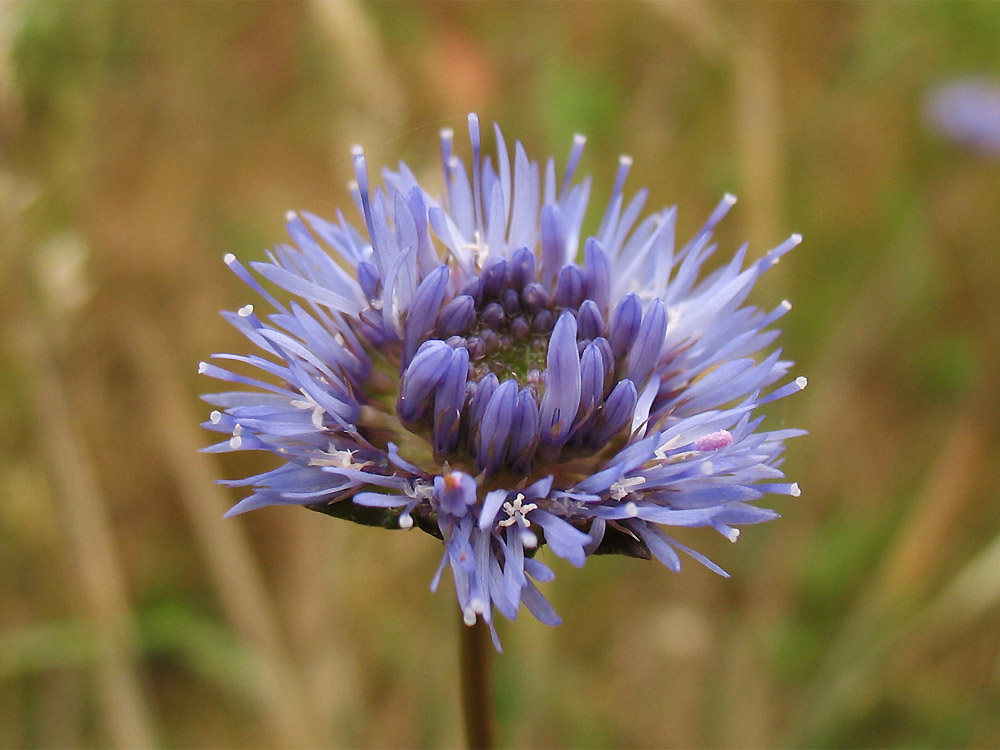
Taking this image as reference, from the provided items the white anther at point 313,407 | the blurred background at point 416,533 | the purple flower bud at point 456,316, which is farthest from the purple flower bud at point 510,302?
the blurred background at point 416,533

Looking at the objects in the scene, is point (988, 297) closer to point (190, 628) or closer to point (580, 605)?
point (580, 605)

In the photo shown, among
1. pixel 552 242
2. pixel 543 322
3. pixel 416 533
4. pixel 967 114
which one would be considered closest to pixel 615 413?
pixel 543 322

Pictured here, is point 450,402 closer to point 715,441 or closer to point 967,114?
point 715,441

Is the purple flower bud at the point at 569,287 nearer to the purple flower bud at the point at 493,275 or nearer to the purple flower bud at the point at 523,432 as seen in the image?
the purple flower bud at the point at 493,275

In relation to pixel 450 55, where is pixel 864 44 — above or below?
below

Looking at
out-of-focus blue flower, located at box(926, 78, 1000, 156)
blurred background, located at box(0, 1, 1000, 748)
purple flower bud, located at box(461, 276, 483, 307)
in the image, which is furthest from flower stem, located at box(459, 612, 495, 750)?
out-of-focus blue flower, located at box(926, 78, 1000, 156)

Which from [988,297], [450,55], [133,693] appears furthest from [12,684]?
[988,297]

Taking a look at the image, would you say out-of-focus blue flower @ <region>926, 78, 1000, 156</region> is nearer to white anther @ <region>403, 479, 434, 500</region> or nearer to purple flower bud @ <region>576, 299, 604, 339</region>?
purple flower bud @ <region>576, 299, 604, 339</region>

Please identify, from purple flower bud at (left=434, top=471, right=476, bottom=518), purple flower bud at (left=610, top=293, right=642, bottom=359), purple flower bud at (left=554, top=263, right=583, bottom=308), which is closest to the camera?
purple flower bud at (left=434, top=471, right=476, bottom=518)
